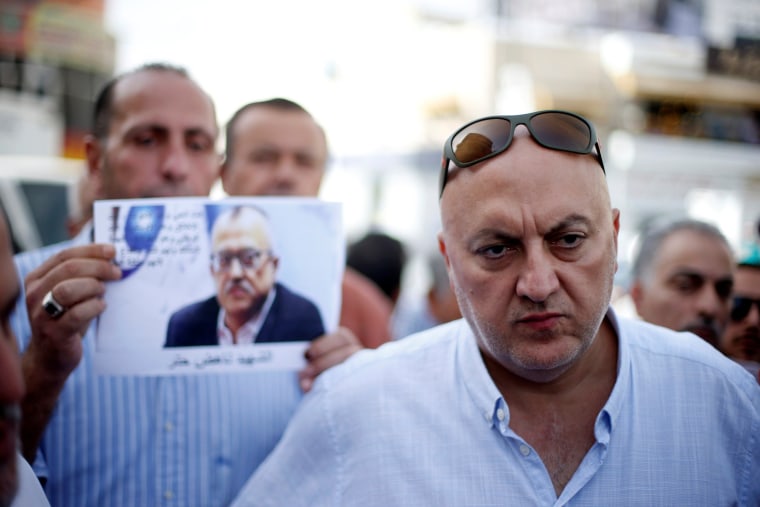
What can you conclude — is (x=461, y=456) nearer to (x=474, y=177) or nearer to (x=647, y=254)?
(x=474, y=177)

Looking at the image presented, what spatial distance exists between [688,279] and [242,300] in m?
1.71

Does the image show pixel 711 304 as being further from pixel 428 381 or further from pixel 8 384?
pixel 8 384

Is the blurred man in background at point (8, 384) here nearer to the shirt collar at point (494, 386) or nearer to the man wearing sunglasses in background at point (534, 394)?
the man wearing sunglasses in background at point (534, 394)

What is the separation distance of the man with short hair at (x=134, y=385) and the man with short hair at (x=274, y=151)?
383 millimetres

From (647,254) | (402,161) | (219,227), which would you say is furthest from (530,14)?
(219,227)

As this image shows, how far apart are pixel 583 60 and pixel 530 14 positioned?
2189 mm

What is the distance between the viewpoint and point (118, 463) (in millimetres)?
1941

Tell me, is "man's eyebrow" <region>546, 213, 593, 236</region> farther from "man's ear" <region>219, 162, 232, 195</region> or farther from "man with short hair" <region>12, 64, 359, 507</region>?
"man's ear" <region>219, 162, 232, 195</region>

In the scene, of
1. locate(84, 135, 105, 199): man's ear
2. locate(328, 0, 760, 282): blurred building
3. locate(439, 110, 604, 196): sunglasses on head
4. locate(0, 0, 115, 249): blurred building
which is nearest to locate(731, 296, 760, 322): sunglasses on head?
locate(439, 110, 604, 196): sunglasses on head

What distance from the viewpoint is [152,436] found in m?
1.99

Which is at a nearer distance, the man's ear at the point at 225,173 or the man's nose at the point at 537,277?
the man's nose at the point at 537,277

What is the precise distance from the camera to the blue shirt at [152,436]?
1.92m

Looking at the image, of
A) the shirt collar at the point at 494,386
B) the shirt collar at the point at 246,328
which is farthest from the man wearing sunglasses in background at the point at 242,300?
the shirt collar at the point at 494,386

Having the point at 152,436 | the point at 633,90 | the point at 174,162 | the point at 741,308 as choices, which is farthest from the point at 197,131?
the point at 633,90
